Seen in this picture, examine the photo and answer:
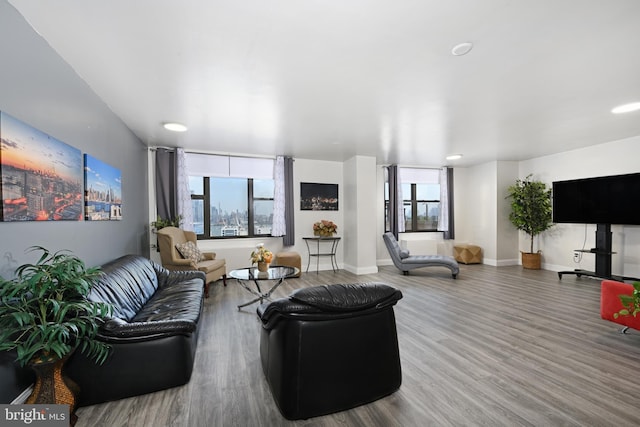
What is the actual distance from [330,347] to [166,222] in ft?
14.3

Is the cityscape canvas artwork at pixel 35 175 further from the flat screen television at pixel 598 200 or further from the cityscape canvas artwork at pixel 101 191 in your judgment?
the flat screen television at pixel 598 200

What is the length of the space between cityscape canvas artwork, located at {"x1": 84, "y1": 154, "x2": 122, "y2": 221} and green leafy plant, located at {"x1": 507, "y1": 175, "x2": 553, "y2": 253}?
7606 mm

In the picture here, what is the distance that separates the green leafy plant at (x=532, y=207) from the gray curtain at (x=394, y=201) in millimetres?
2616

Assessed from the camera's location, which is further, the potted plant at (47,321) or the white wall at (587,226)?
the white wall at (587,226)

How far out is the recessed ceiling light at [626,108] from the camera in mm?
3383

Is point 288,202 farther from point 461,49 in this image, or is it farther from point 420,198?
point 461,49

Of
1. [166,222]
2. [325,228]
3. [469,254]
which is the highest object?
[166,222]

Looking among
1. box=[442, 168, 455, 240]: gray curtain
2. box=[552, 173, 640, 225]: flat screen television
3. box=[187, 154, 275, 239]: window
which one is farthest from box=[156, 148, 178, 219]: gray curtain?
box=[552, 173, 640, 225]: flat screen television

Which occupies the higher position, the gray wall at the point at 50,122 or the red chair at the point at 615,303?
the gray wall at the point at 50,122

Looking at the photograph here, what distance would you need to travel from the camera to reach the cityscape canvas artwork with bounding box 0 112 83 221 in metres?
1.67

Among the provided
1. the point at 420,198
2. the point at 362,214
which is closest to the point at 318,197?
the point at 362,214

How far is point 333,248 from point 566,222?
4745mm

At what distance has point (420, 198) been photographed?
777 cm

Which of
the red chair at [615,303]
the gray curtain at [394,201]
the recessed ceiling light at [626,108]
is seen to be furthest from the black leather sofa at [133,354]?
the gray curtain at [394,201]
